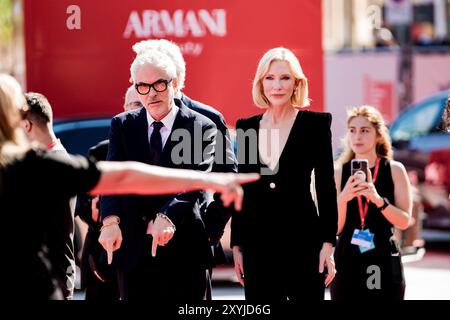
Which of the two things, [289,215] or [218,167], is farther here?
[218,167]

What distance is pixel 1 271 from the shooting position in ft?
14.4

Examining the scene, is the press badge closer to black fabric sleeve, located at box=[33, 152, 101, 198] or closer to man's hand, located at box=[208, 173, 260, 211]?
man's hand, located at box=[208, 173, 260, 211]

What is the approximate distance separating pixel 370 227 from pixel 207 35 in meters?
2.38

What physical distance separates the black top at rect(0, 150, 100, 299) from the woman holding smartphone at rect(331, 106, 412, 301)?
9.27 ft

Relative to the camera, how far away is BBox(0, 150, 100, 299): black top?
14.3 ft

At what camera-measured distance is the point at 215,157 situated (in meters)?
6.61

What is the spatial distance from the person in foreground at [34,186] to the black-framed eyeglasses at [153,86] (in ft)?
5.97

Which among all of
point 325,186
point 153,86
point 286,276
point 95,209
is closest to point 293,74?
point 325,186

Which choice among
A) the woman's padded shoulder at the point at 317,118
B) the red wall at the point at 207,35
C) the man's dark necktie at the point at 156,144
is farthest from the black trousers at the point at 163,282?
the red wall at the point at 207,35

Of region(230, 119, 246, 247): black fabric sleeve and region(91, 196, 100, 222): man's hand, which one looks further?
region(91, 196, 100, 222): man's hand

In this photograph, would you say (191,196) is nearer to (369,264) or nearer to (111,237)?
(111,237)

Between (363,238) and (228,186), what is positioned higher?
(228,186)

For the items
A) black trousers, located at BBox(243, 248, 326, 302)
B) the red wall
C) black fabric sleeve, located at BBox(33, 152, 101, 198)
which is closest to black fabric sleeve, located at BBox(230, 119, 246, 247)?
black trousers, located at BBox(243, 248, 326, 302)
